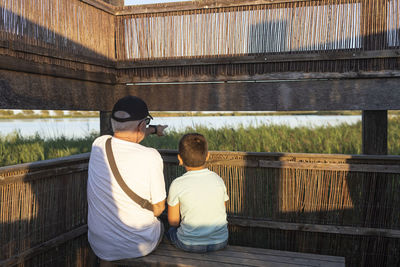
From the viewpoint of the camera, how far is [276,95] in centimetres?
339

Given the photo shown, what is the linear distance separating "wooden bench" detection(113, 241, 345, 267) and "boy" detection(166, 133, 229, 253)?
8cm

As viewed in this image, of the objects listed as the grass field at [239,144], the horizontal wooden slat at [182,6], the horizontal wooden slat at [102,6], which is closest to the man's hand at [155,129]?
the horizontal wooden slat at [182,6]

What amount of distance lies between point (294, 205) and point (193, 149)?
125cm

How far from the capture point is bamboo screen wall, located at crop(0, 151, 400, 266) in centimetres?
310

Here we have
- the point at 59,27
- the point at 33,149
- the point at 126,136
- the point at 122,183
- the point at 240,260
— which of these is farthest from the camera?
the point at 33,149

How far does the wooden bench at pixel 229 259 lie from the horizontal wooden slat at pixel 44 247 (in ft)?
2.06

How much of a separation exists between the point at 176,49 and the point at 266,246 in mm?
1993

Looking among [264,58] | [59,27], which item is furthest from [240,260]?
[59,27]

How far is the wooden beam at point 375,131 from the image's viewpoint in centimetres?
347

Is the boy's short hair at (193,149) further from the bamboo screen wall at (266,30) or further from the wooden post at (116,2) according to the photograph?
the wooden post at (116,2)

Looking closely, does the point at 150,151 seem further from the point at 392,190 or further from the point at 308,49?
the point at 392,190

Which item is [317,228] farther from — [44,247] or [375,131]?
[44,247]

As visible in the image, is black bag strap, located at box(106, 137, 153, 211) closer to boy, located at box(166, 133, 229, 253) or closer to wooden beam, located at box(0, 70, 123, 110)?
boy, located at box(166, 133, 229, 253)

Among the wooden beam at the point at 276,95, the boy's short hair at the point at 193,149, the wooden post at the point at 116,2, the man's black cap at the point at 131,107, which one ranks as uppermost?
the wooden post at the point at 116,2
